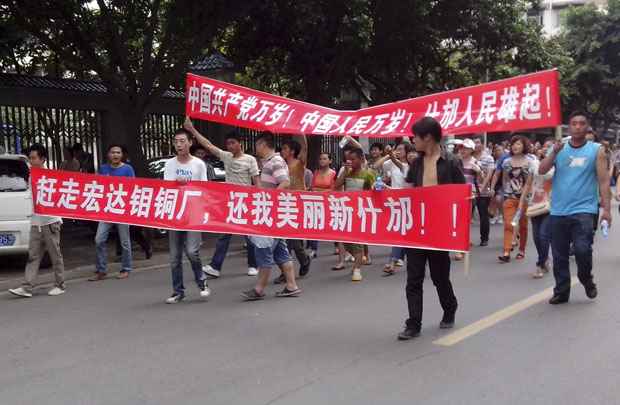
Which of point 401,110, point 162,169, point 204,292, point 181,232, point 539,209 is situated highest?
point 401,110

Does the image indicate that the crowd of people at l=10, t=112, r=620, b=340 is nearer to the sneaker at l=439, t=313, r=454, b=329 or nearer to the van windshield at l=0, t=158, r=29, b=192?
the sneaker at l=439, t=313, r=454, b=329

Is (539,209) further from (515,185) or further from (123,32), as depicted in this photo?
(123,32)

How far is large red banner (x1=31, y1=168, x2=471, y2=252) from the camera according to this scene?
500 cm

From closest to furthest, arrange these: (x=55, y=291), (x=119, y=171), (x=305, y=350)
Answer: (x=305, y=350)
(x=55, y=291)
(x=119, y=171)

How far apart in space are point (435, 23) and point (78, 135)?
345 inches

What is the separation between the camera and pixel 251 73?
18328 millimetres

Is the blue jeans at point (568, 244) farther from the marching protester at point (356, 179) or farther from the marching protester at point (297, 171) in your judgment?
the marching protester at point (297, 171)

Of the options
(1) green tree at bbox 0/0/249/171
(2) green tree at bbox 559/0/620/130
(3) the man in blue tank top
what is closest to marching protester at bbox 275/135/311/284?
(3) the man in blue tank top

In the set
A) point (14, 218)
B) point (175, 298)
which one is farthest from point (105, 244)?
point (175, 298)

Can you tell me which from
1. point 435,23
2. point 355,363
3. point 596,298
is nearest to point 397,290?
point 596,298

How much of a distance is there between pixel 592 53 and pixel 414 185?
87.3ft

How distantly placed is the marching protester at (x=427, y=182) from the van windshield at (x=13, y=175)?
5518mm

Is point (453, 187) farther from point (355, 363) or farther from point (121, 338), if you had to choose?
point (121, 338)

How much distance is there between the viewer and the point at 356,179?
306 inches
